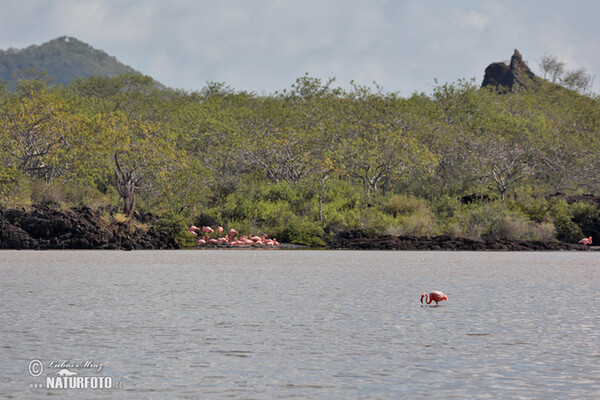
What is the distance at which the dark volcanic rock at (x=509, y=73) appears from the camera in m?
109

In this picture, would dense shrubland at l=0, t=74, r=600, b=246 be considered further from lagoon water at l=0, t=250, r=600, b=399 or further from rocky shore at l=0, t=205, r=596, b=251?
lagoon water at l=0, t=250, r=600, b=399

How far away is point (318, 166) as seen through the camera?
140ft

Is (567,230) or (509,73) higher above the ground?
(509,73)

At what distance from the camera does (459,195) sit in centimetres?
4306

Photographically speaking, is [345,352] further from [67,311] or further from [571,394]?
[67,311]

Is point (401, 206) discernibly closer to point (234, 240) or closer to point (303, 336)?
point (234, 240)

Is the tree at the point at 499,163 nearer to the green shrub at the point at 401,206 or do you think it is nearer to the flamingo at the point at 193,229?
the green shrub at the point at 401,206

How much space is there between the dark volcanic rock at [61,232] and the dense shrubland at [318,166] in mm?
2855

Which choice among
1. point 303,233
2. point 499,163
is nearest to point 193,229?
point 303,233

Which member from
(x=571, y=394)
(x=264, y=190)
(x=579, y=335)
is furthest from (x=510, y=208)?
(x=571, y=394)

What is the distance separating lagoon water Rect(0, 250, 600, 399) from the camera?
610 cm

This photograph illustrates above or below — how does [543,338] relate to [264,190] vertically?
below

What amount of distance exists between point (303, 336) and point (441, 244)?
24448 millimetres

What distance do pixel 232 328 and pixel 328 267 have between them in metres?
11.8
